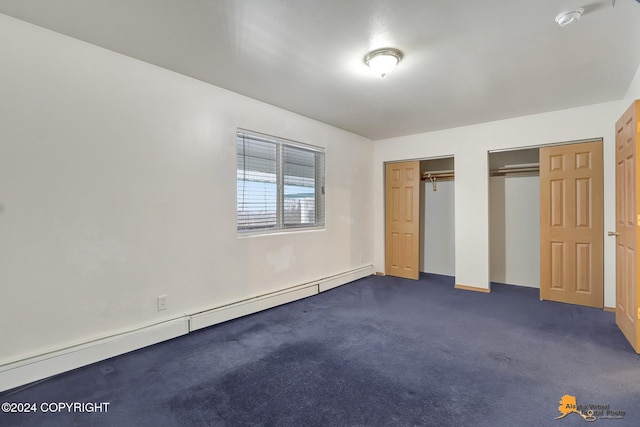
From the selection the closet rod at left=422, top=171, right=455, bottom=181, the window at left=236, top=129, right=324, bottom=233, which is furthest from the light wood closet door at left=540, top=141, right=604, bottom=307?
the window at left=236, top=129, right=324, bottom=233

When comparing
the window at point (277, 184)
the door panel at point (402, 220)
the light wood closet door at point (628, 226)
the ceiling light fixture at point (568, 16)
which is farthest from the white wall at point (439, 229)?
the ceiling light fixture at point (568, 16)

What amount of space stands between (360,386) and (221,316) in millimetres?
1716

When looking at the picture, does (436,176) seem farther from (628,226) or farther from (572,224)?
(628,226)

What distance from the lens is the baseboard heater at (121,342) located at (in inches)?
82.1

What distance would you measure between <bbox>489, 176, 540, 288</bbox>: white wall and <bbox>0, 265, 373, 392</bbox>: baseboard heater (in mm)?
3435

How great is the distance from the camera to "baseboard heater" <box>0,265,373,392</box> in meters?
2.09

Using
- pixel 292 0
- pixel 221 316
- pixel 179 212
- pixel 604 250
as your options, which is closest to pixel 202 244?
pixel 179 212

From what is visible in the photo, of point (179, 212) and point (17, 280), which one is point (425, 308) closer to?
point (179, 212)

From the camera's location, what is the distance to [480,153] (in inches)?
178

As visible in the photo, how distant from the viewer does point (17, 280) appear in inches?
83.4

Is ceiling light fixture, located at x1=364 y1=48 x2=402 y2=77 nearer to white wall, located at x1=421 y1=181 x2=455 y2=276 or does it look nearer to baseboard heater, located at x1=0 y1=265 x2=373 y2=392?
baseboard heater, located at x1=0 y1=265 x2=373 y2=392

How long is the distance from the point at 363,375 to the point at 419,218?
3526 millimetres

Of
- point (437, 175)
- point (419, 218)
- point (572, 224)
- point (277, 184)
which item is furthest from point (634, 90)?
point (277, 184)

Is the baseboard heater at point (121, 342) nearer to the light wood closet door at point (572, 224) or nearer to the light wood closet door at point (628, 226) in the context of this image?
the light wood closet door at point (628, 226)
